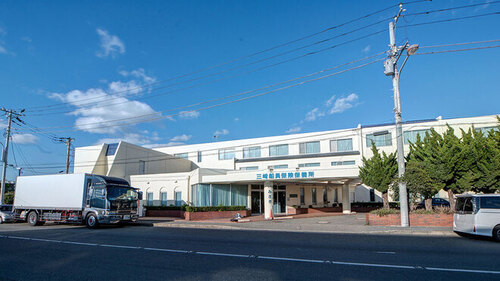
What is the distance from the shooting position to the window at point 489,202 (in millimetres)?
12523

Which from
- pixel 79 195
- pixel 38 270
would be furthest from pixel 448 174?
pixel 79 195

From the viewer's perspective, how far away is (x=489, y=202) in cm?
1266

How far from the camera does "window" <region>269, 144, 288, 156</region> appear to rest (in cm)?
4597

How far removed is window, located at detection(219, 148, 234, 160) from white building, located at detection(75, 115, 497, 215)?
17.6 inches

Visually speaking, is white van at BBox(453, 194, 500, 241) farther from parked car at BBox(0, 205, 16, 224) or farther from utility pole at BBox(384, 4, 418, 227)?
parked car at BBox(0, 205, 16, 224)

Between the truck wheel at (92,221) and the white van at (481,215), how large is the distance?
61.8 feet

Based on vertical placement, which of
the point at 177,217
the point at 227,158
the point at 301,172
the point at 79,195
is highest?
the point at 227,158

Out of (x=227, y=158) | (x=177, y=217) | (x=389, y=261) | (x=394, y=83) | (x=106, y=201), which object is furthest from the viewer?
(x=227, y=158)

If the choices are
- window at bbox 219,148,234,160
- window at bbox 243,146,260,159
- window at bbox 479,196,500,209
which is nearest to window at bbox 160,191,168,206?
window at bbox 219,148,234,160

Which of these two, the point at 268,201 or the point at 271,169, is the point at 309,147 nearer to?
the point at 268,201

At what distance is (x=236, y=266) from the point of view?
26.1 feet

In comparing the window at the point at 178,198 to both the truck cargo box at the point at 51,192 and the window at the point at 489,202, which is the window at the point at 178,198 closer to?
the truck cargo box at the point at 51,192

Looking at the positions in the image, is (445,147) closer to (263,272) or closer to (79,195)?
(263,272)

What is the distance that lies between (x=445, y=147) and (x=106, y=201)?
65.9 ft
